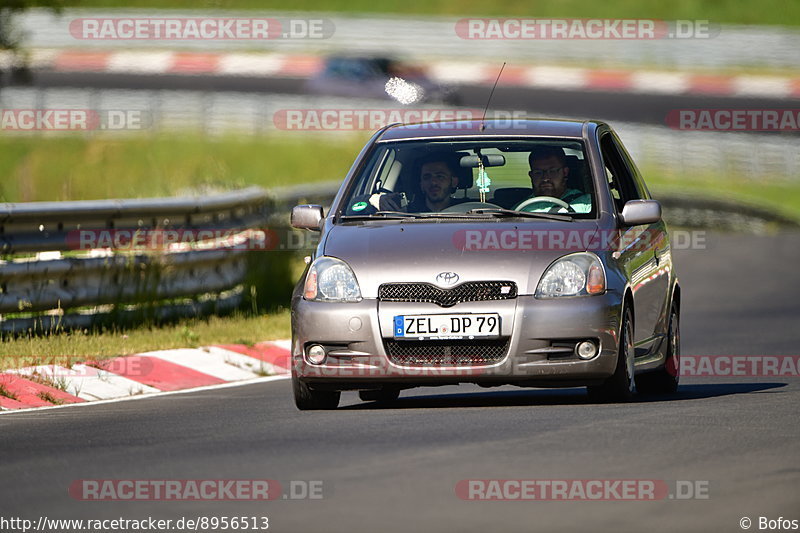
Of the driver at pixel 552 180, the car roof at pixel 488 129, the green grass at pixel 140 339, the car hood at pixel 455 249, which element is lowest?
the green grass at pixel 140 339

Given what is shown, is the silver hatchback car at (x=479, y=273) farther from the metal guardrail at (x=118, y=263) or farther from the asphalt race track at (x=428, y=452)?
the metal guardrail at (x=118, y=263)

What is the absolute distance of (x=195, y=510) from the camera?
660cm

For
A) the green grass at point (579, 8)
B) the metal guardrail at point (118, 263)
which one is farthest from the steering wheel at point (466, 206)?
the green grass at point (579, 8)

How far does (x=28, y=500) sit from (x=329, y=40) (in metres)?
42.9

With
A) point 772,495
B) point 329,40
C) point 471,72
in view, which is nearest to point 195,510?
point 772,495

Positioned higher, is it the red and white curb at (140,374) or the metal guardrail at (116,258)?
the metal guardrail at (116,258)

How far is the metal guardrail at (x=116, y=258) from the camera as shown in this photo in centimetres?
1259

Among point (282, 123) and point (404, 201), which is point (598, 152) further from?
point (282, 123)

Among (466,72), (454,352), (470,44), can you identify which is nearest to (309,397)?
(454,352)

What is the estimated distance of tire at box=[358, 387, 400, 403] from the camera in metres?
10.7

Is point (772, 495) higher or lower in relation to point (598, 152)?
lower

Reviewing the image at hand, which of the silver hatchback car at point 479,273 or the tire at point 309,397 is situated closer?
the silver hatchback car at point 479,273

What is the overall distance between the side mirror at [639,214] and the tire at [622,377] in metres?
0.57

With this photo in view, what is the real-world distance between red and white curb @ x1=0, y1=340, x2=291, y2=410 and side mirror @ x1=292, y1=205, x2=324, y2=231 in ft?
6.27
